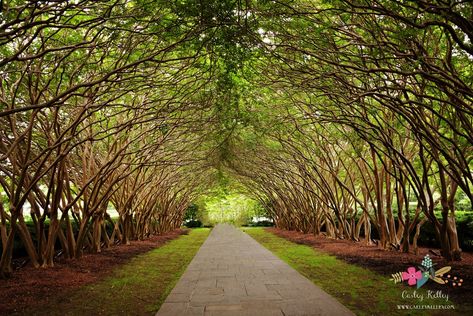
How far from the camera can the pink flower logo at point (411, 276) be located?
698 centimetres

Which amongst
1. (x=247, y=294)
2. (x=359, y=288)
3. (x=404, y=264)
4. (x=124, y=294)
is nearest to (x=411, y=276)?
(x=404, y=264)

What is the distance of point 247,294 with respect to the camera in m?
6.24

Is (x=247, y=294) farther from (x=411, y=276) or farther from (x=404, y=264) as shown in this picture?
(x=404, y=264)

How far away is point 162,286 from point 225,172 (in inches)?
855

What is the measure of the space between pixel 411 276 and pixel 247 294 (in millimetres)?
3406

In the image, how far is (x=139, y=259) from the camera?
37.2ft

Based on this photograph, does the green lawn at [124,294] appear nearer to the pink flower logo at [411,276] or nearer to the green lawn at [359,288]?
the green lawn at [359,288]

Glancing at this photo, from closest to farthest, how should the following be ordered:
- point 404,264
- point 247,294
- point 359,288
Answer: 1. point 247,294
2. point 359,288
3. point 404,264

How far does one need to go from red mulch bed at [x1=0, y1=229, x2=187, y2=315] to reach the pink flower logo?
20.5 feet

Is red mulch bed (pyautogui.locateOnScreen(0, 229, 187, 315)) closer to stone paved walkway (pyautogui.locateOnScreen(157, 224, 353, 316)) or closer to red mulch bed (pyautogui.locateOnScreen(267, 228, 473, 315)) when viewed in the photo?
stone paved walkway (pyautogui.locateOnScreen(157, 224, 353, 316))

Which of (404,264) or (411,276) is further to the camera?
(404,264)

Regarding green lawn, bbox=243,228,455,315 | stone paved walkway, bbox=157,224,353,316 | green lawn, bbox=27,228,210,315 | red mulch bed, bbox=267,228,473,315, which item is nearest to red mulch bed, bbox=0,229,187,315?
green lawn, bbox=27,228,210,315

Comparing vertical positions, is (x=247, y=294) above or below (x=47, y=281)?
below

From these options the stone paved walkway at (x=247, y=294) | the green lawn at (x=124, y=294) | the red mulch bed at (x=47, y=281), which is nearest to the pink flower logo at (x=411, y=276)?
the stone paved walkway at (x=247, y=294)
